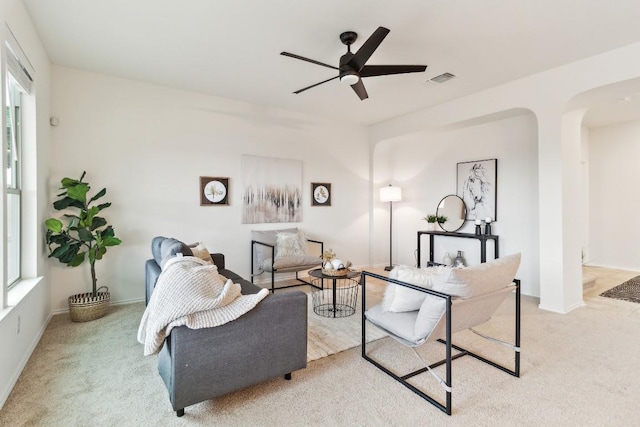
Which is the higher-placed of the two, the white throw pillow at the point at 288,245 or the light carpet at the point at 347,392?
the white throw pillow at the point at 288,245

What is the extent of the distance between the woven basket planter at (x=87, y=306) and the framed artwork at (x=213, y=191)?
1.61m

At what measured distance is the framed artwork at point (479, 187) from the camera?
15.8 ft

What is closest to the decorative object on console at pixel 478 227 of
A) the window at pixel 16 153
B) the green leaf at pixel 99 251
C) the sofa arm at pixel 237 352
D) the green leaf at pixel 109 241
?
the sofa arm at pixel 237 352

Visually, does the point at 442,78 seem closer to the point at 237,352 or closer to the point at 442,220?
the point at 442,220

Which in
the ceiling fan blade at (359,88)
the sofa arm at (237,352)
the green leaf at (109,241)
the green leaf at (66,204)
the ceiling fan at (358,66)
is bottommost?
the sofa arm at (237,352)

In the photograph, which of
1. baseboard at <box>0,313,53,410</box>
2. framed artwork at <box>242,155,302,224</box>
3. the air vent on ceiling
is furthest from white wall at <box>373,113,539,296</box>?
baseboard at <box>0,313,53,410</box>

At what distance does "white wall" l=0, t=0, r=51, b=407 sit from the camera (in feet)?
6.97

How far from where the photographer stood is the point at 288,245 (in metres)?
4.59

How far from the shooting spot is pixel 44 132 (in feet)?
10.6

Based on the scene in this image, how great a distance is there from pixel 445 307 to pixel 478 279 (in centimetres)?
26

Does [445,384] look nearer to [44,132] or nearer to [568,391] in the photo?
[568,391]

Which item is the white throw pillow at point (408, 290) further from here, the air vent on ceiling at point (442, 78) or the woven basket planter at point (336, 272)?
the air vent on ceiling at point (442, 78)

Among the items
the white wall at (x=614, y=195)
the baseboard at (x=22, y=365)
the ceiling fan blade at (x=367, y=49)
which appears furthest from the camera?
the white wall at (x=614, y=195)

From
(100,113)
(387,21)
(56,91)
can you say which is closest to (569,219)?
(387,21)
